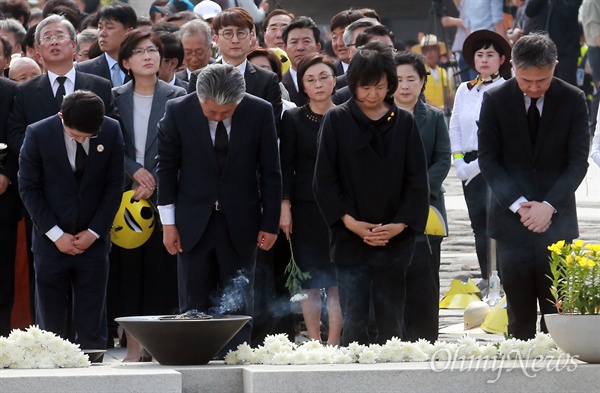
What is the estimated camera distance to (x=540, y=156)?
859 centimetres

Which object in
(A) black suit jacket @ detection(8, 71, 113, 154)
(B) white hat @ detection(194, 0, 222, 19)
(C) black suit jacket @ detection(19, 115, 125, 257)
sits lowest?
(C) black suit jacket @ detection(19, 115, 125, 257)

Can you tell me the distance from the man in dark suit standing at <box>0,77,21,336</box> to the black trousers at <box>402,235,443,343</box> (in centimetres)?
281

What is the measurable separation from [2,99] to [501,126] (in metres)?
3.52

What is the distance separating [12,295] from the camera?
400 inches

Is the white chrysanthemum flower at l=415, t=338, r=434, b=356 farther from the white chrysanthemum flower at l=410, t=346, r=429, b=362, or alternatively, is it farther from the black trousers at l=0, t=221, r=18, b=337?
the black trousers at l=0, t=221, r=18, b=337

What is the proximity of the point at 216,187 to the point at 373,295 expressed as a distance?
1.16 metres

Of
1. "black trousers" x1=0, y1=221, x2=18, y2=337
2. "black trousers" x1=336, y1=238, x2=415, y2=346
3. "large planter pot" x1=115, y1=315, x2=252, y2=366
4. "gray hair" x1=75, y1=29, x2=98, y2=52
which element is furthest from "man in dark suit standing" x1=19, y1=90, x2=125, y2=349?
"gray hair" x1=75, y1=29, x2=98, y2=52

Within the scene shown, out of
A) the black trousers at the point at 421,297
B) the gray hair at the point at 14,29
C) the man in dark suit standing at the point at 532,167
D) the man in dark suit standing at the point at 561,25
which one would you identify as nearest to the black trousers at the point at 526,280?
the man in dark suit standing at the point at 532,167

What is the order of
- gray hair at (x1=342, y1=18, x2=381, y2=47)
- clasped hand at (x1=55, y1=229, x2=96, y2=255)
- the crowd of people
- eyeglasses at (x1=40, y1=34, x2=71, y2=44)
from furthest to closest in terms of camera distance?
gray hair at (x1=342, y1=18, x2=381, y2=47), eyeglasses at (x1=40, y1=34, x2=71, y2=44), clasped hand at (x1=55, y1=229, x2=96, y2=255), the crowd of people

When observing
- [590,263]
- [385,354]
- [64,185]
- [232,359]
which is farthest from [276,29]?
[590,263]

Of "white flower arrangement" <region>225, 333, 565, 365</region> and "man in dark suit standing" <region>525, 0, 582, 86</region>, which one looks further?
"man in dark suit standing" <region>525, 0, 582, 86</region>

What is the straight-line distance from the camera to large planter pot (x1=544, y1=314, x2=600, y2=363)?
22.7 ft

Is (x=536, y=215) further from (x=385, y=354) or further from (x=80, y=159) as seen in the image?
(x=80, y=159)

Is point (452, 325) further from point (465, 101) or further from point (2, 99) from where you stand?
point (2, 99)
